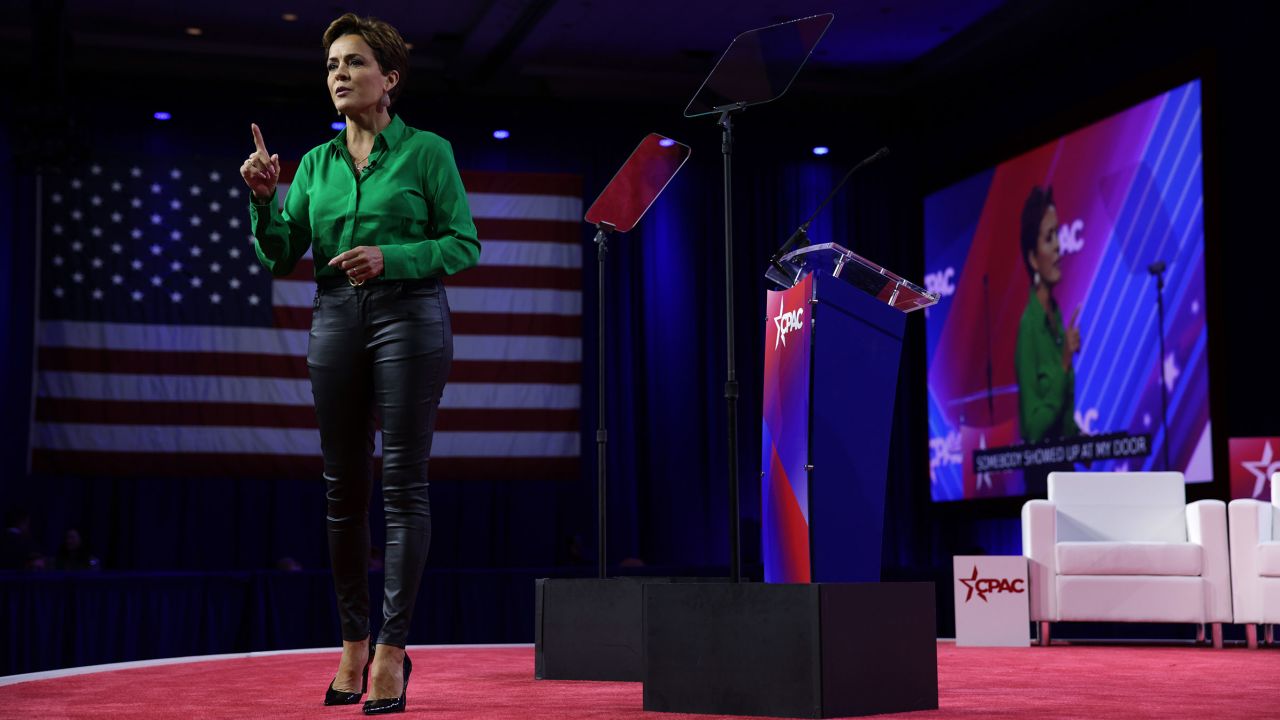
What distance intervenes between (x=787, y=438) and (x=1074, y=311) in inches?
220

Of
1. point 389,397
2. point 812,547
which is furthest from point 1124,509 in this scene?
point 389,397

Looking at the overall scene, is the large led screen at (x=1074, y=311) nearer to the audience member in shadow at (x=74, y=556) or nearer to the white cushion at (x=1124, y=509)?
the white cushion at (x=1124, y=509)

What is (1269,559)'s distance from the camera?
524 centimetres

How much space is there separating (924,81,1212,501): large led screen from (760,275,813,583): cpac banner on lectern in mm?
4706

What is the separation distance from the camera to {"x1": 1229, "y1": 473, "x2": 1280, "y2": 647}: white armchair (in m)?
5.21

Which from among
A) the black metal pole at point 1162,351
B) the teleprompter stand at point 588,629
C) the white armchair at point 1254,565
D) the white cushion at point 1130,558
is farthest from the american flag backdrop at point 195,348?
the teleprompter stand at point 588,629

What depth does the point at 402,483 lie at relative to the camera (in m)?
2.33

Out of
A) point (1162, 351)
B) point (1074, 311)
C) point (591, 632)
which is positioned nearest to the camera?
point (591, 632)

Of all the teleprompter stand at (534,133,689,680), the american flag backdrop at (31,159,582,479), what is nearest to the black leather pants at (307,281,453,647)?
the teleprompter stand at (534,133,689,680)

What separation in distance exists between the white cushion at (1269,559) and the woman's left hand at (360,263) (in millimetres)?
4219

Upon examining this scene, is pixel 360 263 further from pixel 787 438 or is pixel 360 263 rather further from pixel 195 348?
pixel 195 348

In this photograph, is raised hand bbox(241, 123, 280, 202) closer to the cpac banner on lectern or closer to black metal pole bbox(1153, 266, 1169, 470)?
the cpac banner on lectern

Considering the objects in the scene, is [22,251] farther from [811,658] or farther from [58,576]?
[811,658]

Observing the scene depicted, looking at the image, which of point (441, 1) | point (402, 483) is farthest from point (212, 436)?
point (402, 483)
